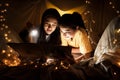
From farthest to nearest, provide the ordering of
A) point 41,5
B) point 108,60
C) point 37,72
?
1. point 41,5
2. point 108,60
3. point 37,72

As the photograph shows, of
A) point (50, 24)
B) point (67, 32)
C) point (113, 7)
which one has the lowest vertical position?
point (67, 32)

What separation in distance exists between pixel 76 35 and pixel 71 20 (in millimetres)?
217

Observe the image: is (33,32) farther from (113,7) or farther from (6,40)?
Result: (113,7)

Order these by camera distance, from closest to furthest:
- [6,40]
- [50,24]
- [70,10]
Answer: [6,40] → [50,24] → [70,10]

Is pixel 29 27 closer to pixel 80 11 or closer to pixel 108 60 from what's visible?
pixel 80 11

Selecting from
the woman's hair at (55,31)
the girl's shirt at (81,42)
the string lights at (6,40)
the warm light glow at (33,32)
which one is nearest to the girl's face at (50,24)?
the woman's hair at (55,31)

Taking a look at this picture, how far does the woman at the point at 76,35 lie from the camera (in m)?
3.67

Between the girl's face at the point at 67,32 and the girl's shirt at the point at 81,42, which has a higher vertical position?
the girl's face at the point at 67,32

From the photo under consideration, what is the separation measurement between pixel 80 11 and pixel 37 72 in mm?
1589

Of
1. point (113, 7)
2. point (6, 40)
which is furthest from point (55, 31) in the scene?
point (113, 7)

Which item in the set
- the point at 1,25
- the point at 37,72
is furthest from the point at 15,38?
the point at 37,72

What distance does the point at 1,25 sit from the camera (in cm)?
371

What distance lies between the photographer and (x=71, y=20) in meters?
3.73

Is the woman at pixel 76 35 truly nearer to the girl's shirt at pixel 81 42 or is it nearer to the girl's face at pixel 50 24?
the girl's shirt at pixel 81 42
